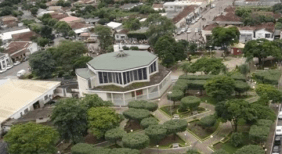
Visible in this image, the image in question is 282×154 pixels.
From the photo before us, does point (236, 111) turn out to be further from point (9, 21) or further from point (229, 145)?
point (9, 21)

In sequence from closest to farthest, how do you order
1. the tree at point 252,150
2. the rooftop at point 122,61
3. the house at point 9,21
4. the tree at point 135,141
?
the tree at point 252,150 → the tree at point 135,141 → the rooftop at point 122,61 → the house at point 9,21

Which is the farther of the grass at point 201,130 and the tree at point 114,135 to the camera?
the grass at point 201,130

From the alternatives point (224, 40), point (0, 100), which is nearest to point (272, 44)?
point (224, 40)

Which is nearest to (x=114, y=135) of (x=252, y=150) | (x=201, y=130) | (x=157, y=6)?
(x=201, y=130)

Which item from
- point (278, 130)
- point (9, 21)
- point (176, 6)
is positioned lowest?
point (278, 130)

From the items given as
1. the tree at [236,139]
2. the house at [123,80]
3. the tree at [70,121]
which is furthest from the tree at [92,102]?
the tree at [236,139]

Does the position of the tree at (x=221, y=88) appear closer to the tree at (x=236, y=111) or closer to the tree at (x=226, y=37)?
the tree at (x=236, y=111)
